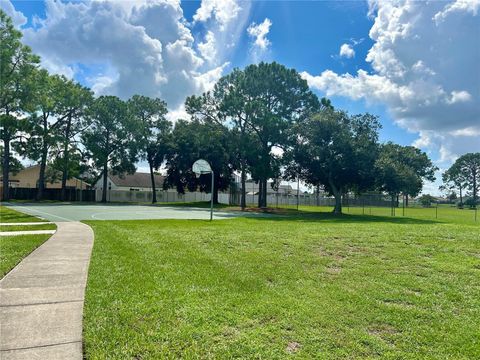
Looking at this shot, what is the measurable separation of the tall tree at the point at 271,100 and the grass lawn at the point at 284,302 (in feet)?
87.0

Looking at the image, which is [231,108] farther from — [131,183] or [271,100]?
[131,183]

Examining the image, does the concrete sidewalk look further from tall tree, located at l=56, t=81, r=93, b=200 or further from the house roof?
the house roof

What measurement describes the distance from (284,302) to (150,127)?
5002cm

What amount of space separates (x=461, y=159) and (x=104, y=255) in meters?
113

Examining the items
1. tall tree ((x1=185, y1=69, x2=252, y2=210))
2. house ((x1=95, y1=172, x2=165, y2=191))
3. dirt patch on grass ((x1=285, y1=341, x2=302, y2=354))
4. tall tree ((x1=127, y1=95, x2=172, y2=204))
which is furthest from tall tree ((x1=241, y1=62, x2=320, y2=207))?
house ((x1=95, y1=172, x2=165, y2=191))

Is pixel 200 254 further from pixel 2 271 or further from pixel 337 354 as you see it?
pixel 337 354

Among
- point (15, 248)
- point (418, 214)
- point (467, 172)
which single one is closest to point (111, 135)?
point (418, 214)

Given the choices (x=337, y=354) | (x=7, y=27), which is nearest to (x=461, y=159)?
(x=7, y=27)

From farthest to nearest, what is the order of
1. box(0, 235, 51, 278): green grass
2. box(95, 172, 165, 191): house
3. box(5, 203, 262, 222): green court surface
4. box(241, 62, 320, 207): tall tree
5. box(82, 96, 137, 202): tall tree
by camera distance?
1. box(95, 172, 165, 191): house
2. box(82, 96, 137, 202): tall tree
3. box(241, 62, 320, 207): tall tree
4. box(5, 203, 262, 222): green court surface
5. box(0, 235, 51, 278): green grass

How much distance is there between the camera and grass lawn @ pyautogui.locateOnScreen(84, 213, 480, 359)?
341 centimetres

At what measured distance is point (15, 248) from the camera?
7766 millimetres

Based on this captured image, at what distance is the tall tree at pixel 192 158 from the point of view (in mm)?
44062

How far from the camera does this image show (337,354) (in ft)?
10.7

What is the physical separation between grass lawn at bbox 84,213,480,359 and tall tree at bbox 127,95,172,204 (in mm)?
42309
